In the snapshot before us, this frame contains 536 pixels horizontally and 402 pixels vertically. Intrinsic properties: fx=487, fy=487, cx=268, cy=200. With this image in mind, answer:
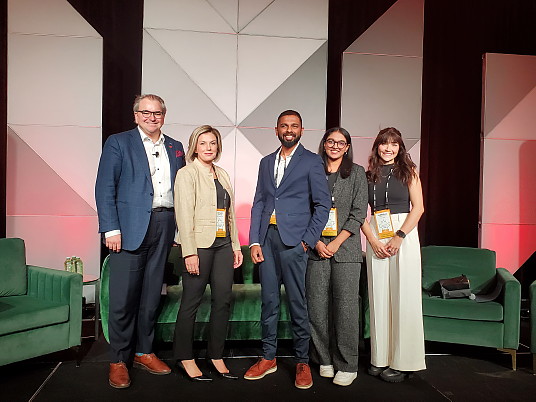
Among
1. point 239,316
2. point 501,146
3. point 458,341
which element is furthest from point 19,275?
point 501,146

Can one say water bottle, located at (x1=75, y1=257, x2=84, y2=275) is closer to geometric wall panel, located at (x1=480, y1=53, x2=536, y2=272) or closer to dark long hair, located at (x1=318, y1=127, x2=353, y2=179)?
dark long hair, located at (x1=318, y1=127, x2=353, y2=179)

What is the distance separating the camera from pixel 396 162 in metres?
3.09

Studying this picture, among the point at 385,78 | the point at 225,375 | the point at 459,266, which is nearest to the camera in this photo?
the point at 225,375

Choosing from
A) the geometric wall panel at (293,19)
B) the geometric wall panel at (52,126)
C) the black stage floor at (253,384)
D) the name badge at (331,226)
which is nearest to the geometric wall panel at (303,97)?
the geometric wall panel at (293,19)

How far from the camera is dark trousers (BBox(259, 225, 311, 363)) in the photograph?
2.90 m

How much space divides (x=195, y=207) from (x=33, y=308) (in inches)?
50.4

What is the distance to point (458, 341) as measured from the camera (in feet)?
11.3

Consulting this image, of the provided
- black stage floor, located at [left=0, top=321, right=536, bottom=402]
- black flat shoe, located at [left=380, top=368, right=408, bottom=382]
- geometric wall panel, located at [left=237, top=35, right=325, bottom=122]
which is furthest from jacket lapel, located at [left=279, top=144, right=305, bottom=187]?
geometric wall panel, located at [left=237, top=35, right=325, bottom=122]

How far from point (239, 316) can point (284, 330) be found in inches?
13.4

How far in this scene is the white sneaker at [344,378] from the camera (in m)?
2.93

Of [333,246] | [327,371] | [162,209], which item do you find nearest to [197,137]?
[162,209]

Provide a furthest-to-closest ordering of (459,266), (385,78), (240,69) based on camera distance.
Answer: (385,78)
(240,69)
(459,266)

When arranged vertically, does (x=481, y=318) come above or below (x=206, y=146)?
below

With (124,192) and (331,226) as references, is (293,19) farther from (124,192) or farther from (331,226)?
(124,192)
